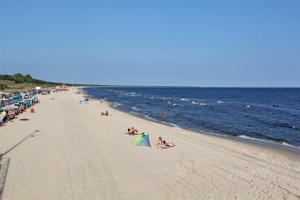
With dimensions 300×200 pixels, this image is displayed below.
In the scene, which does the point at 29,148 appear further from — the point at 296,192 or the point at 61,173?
the point at 296,192

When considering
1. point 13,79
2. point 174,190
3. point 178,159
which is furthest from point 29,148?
point 13,79

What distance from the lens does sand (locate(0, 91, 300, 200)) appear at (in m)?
11.9

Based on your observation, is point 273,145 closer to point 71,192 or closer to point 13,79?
point 71,192

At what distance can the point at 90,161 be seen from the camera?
52.3ft

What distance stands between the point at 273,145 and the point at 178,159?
394 inches

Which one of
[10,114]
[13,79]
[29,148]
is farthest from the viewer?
[13,79]

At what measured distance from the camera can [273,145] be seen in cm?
2470

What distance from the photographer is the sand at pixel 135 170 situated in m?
11.9

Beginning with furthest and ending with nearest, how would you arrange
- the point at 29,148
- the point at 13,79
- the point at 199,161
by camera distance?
the point at 13,79, the point at 29,148, the point at 199,161

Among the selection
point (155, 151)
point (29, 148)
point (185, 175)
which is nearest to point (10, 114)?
point (29, 148)

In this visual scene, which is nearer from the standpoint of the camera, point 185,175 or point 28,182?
point 28,182

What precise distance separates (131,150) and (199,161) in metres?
3.82

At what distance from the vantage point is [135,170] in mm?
14781

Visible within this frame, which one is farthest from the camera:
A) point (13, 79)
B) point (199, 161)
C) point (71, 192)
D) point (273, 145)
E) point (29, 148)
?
point (13, 79)
